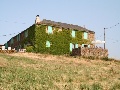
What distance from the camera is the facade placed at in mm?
47750

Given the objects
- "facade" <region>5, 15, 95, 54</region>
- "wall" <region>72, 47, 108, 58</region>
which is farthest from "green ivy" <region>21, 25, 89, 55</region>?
"wall" <region>72, 47, 108, 58</region>

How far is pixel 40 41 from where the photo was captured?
4762 cm

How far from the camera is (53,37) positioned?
4894cm

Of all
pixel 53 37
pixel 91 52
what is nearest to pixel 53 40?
pixel 53 37

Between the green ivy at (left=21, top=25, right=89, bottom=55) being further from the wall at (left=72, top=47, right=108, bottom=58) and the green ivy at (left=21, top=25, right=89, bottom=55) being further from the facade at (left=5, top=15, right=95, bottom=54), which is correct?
the wall at (left=72, top=47, right=108, bottom=58)

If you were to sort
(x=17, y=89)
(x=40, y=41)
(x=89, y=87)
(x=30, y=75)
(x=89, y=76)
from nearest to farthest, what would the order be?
(x=17, y=89)
(x=89, y=87)
(x=30, y=75)
(x=89, y=76)
(x=40, y=41)

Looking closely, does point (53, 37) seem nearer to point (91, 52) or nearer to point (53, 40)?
point (53, 40)

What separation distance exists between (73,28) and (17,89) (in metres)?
37.8

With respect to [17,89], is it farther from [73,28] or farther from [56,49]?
[73,28]

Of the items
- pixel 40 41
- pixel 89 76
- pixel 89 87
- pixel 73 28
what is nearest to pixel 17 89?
pixel 89 87

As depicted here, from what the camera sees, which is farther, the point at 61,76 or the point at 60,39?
the point at 60,39

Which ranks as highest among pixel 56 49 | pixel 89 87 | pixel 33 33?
pixel 33 33

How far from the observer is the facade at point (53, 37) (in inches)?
1880

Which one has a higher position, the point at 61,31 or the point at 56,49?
the point at 61,31
